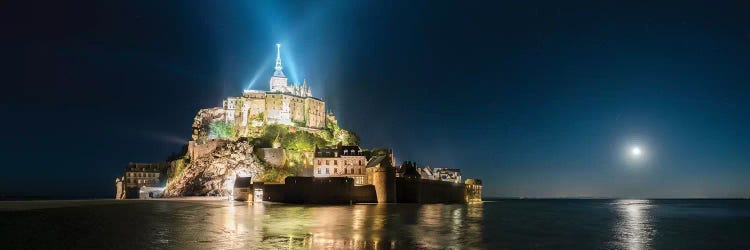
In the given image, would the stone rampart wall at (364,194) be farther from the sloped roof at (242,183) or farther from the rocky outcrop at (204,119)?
the rocky outcrop at (204,119)

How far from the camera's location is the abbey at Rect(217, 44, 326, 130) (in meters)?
92.0

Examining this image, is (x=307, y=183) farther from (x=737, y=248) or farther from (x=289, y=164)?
(x=737, y=248)

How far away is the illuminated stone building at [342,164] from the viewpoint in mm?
69750

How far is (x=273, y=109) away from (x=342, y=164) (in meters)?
26.7

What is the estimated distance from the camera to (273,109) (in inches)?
3615

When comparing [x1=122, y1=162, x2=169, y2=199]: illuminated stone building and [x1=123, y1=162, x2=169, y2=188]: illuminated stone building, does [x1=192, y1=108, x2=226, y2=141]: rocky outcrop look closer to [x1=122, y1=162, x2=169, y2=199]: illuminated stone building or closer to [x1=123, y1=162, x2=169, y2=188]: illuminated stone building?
[x1=122, y1=162, x2=169, y2=199]: illuminated stone building

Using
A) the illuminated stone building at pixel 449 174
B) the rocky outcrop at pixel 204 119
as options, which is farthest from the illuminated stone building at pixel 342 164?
the rocky outcrop at pixel 204 119

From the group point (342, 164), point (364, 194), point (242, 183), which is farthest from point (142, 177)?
point (364, 194)

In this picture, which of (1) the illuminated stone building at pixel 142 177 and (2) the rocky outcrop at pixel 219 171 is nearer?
(2) the rocky outcrop at pixel 219 171

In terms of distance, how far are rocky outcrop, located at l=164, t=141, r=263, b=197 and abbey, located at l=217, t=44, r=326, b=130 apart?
1309 centimetres

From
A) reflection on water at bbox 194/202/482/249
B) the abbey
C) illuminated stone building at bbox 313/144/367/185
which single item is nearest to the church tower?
the abbey

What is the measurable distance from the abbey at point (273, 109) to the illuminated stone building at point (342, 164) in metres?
22.5

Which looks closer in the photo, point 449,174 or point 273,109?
point 273,109

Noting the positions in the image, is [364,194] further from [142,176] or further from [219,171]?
[142,176]
